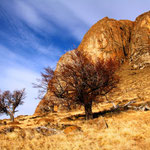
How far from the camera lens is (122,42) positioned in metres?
64.3

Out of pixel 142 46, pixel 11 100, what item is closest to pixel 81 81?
pixel 11 100

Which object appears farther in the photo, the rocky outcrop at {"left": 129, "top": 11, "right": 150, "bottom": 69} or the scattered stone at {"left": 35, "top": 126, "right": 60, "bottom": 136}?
the rocky outcrop at {"left": 129, "top": 11, "right": 150, "bottom": 69}

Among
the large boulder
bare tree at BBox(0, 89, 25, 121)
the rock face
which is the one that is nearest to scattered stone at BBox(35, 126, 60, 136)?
bare tree at BBox(0, 89, 25, 121)

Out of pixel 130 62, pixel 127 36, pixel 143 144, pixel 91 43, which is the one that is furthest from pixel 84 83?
pixel 127 36

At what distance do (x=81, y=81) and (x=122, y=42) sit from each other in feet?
199

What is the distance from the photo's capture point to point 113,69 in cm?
1299

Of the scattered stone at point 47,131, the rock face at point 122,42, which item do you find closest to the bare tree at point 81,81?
the scattered stone at point 47,131

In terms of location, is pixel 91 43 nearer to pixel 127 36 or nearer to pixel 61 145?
pixel 127 36

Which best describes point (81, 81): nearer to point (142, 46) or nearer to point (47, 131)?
point (47, 131)

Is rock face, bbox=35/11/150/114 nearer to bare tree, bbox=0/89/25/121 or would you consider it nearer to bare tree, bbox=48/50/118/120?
bare tree, bbox=0/89/25/121

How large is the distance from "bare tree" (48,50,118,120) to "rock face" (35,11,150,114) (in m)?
39.7

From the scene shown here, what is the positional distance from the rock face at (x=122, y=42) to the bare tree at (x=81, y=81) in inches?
1565

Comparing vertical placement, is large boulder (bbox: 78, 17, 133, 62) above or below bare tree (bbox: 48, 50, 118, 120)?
above

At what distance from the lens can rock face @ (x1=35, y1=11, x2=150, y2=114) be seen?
52.2 m
